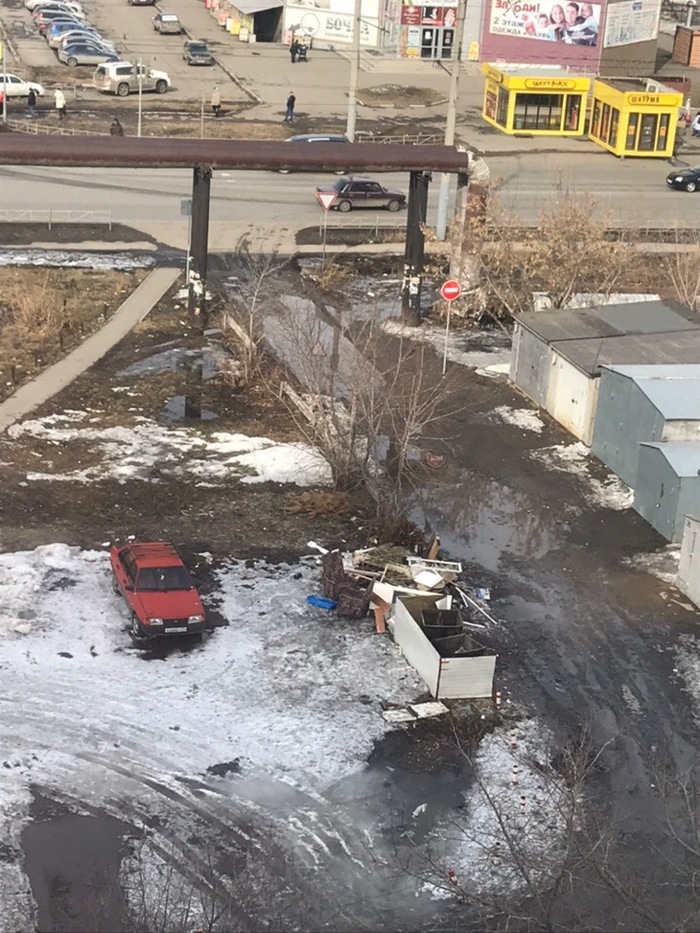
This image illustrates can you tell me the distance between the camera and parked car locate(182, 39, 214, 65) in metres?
65.1

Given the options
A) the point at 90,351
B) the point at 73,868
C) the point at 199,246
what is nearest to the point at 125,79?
the point at 199,246

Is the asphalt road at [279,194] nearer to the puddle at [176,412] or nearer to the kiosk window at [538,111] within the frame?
the kiosk window at [538,111]

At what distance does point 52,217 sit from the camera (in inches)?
1710

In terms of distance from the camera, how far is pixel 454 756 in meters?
19.4

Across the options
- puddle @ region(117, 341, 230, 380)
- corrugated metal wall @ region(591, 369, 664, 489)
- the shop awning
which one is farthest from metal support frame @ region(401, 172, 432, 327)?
the shop awning

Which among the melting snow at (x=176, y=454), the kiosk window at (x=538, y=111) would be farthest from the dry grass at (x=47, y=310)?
the kiosk window at (x=538, y=111)

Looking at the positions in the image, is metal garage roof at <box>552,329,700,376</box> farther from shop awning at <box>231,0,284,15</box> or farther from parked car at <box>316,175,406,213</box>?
shop awning at <box>231,0,284,15</box>

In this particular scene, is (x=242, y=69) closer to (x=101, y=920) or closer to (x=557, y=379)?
(x=557, y=379)

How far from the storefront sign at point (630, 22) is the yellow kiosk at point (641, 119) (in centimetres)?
902

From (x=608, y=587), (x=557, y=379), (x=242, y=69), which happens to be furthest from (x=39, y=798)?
(x=242, y=69)

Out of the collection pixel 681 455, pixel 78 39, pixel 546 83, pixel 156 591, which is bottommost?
pixel 156 591

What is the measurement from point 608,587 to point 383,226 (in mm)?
23246

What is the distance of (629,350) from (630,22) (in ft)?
129

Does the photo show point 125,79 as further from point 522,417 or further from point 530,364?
point 522,417
